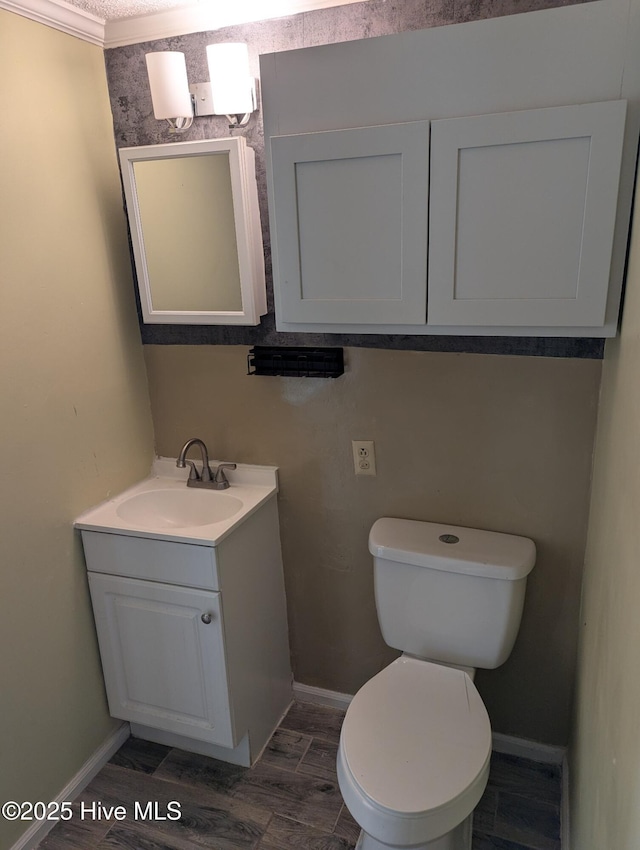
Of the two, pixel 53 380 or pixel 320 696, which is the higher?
pixel 53 380

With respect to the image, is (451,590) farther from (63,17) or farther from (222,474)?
(63,17)

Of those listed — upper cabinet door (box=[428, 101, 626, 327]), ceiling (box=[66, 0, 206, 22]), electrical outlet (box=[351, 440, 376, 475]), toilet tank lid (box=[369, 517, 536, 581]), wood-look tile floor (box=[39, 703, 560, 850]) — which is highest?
ceiling (box=[66, 0, 206, 22])

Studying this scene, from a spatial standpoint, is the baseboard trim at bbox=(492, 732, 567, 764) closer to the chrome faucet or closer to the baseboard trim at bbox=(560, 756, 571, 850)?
the baseboard trim at bbox=(560, 756, 571, 850)

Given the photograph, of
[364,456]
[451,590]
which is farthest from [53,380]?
[451,590]

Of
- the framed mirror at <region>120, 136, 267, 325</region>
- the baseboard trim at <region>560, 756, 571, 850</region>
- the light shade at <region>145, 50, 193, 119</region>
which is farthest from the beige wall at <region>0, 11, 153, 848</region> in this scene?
the baseboard trim at <region>560, 756, 571, 850</region>

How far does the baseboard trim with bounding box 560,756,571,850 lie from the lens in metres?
1.65

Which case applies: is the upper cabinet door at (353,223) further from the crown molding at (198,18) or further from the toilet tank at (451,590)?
the toilet tank at (451,590)

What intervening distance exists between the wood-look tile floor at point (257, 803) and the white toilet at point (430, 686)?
167 mm

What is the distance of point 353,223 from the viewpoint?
1.43m

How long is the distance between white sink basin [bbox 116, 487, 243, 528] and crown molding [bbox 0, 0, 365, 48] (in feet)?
4.70

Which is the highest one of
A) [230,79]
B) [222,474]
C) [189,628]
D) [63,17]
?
[63,17]

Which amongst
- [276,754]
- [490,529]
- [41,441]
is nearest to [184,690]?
[276,754]

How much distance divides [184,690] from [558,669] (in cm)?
120

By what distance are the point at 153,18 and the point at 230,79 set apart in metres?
0.36
